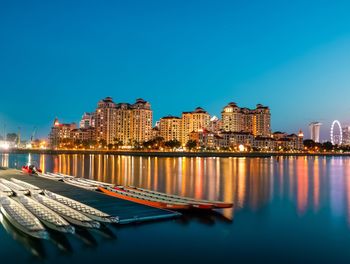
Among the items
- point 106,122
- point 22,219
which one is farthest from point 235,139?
point 22,219

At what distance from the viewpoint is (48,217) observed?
1507 centimetres

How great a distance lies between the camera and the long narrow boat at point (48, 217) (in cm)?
1395

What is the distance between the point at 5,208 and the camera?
655 inches

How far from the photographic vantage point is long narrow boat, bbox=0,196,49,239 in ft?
44.2

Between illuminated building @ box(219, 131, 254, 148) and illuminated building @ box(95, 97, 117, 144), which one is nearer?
illuminated building @ box(219, 131, 254, 148)

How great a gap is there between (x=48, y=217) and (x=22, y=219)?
1.02 metres

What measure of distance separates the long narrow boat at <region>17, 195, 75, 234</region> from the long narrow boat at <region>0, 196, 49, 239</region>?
15.6 inches

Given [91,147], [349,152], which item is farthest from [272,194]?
[349,152]

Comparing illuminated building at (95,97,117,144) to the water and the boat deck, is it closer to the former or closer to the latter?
the boat deck

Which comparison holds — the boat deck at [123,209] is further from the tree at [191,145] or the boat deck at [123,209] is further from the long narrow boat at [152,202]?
the tree at [191,145]

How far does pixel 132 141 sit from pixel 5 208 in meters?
167

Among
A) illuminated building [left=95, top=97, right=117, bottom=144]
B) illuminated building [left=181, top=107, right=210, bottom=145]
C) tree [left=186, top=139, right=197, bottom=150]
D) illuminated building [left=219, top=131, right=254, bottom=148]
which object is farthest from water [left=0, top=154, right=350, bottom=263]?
illuminated building [left=181, top=107, right=210, bottom=145]

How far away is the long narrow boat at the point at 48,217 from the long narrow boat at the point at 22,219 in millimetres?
395

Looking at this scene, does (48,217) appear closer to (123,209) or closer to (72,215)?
(72,215)
